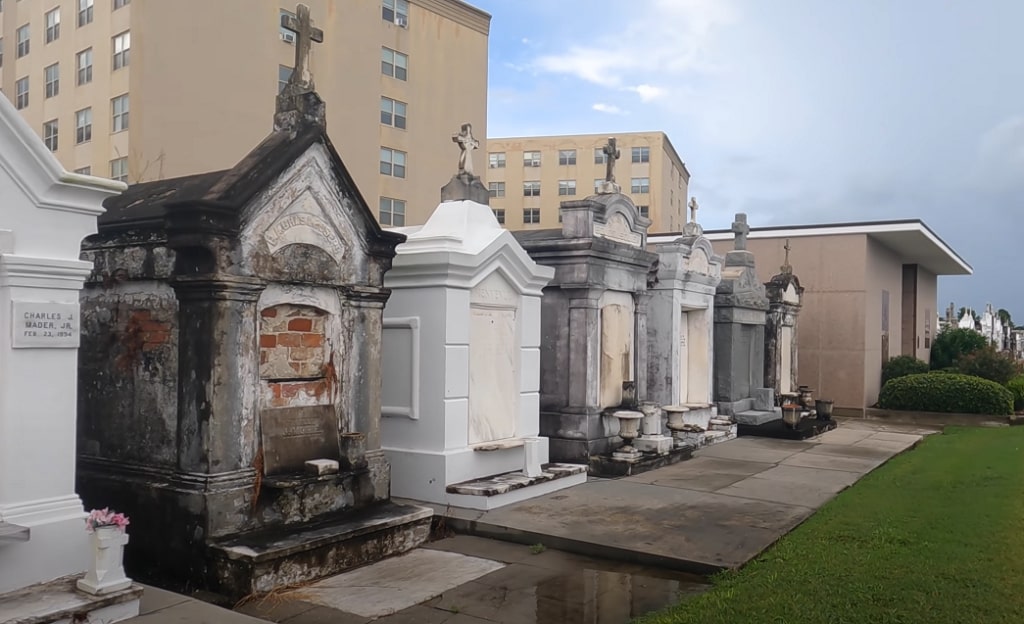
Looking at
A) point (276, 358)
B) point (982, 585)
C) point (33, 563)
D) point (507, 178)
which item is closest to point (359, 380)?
point (276, 358)

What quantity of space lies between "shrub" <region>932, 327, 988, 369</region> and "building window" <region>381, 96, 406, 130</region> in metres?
22.7

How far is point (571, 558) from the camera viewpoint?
7.79 metres

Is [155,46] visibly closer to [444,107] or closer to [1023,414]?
[444,107]

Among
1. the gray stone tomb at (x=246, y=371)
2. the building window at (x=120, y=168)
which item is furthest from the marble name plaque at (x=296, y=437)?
the building window at (x=120, y=168)

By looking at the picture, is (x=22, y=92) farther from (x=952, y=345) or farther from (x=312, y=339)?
(x=952, y=345)

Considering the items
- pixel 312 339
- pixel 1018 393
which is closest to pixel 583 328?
pixel 312 339

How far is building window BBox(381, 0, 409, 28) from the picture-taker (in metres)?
35.3

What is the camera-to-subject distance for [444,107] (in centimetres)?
3809

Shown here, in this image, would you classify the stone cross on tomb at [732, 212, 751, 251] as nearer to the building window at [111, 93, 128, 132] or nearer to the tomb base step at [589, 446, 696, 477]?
the tomb base step at [589, 446, 696, 477]

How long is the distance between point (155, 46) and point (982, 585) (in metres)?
26.3

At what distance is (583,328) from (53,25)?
25828 mm

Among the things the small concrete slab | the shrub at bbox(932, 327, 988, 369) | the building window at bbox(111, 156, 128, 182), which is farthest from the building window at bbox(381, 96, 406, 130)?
the small concrete slab

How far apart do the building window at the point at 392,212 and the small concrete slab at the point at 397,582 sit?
28.3 metres

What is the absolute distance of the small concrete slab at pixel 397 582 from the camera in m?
6.38
